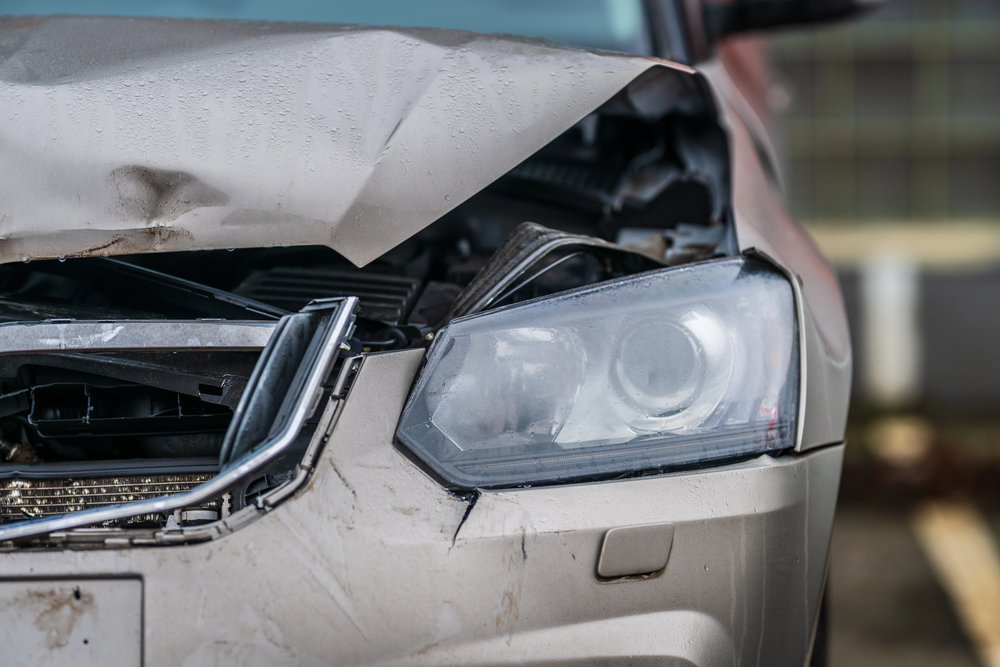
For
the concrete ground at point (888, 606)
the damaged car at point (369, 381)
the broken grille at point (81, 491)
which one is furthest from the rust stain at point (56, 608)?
the concrete ground at point (888, 606)

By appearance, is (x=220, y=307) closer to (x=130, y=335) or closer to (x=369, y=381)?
(x=130, y=335)

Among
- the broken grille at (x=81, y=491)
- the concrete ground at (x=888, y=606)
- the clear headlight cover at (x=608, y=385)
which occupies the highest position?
the clear headlight cover at (x=608, y=385)

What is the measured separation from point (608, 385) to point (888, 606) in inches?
82.1

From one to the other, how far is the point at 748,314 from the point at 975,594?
2.18m

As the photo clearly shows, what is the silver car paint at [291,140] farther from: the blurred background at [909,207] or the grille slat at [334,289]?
the blurred background at [909,207]

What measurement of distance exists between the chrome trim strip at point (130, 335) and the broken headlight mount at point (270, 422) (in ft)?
0.14

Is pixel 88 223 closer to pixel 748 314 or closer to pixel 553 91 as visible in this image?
pixel 553 91

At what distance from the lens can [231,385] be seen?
3.29 ft

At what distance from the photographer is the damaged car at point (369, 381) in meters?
0.83

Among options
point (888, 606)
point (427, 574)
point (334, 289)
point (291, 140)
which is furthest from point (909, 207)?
point (427, 574)

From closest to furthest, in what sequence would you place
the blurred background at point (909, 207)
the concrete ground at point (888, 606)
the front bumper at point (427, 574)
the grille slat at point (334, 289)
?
the front bumper at point (427, 574)
the grille slat at point (334, 289)
the concrete ground at point (888, 606)
the blurred background at point (909, 207)

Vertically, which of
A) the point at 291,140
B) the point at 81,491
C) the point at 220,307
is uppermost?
the point at 291,140

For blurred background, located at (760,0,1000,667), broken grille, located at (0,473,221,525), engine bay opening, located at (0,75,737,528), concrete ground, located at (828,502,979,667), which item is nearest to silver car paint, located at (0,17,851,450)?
engine bay opening, located at (0,75,737,528)

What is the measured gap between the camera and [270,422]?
90 centimetres
